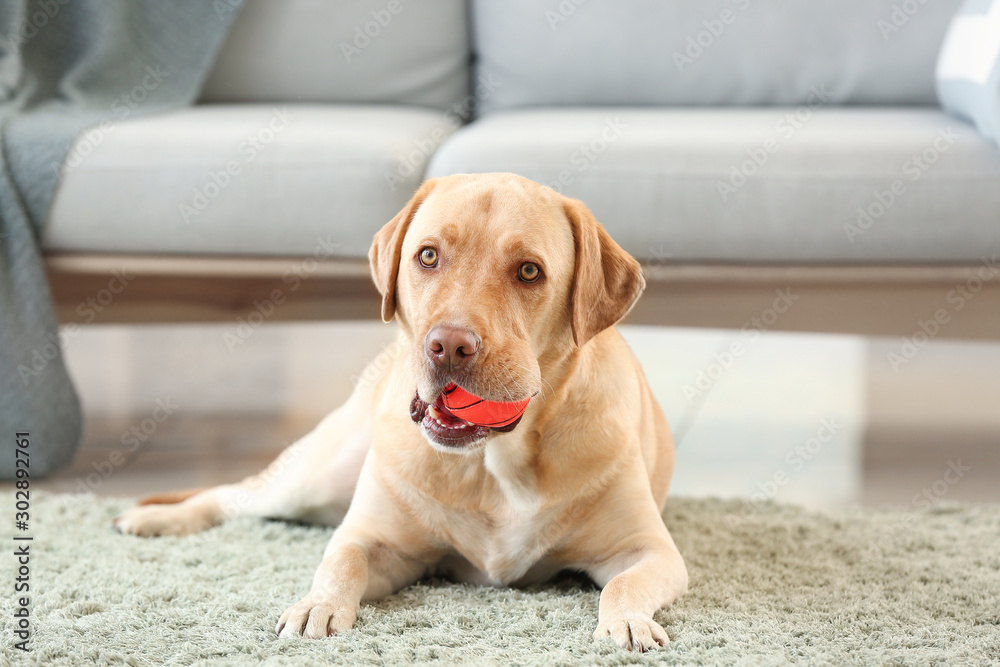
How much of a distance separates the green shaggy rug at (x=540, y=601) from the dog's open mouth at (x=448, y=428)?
1.03 ft

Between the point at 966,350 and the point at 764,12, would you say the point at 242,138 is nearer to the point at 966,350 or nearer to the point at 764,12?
the point at 764,12

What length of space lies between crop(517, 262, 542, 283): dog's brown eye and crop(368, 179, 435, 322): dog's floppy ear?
0.26 meters

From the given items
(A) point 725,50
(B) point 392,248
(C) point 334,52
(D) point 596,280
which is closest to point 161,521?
(B) point 392,248

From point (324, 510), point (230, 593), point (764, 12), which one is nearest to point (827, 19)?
point (764, 12)

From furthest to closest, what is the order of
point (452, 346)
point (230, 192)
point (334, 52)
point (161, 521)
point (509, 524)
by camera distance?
point (334, 52) → point (230, 192) → point (161, 521) → point (509, 524) → point (452, 346)

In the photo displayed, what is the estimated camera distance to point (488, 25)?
365cm

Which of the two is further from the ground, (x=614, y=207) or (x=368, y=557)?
(x=614, y=207)

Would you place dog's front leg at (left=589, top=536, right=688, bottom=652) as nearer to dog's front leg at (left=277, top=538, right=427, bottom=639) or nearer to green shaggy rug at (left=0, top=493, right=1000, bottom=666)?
green shaggy rug at (left=0, top=493, right=1000, bottom=666)

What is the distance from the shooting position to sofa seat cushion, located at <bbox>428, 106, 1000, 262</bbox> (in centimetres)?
251

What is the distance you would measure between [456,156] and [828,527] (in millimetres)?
1340

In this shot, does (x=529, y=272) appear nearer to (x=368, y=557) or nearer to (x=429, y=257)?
(x=429, y=257)

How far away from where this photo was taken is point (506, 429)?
166cm

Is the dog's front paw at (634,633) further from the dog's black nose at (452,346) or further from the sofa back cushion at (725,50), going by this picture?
the sofa back cushion at (725,50)

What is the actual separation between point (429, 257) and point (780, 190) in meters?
1.24
